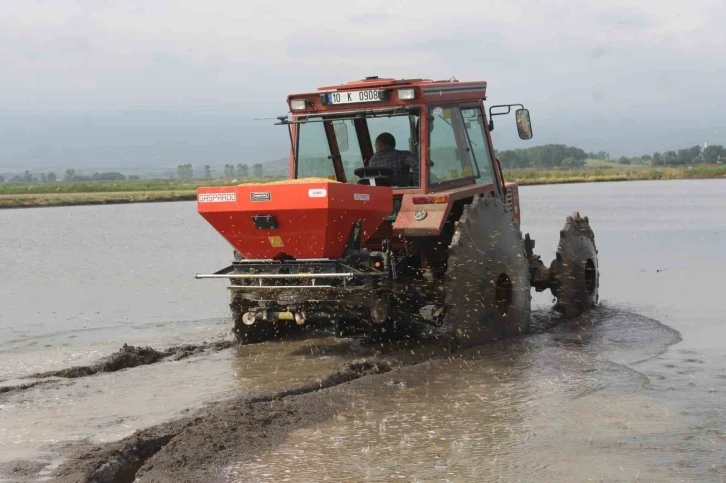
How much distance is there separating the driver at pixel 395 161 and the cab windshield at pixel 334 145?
13cm

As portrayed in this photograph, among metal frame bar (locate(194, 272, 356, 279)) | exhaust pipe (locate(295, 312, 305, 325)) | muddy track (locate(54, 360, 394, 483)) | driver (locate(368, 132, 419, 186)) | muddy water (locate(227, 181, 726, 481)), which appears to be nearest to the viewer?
muddy track (locate(54, 360, 394, 483))

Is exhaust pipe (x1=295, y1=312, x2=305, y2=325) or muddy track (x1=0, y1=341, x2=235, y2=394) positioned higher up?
exhaust pipe (x1=295, y1=312, x2=305, y2=325)

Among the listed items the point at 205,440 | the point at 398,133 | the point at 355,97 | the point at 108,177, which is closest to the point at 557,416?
the point at 205,440

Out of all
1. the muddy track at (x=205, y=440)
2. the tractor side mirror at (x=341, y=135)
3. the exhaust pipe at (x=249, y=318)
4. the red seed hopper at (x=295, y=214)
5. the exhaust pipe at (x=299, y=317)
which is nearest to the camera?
the muddy track at (x=205, y=440)

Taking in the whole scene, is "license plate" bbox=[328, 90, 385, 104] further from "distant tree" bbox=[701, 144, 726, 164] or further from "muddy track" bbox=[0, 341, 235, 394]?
"distant tree" bbox=[701, 144, 726, 164]

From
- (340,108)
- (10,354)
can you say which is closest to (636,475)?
(340,108)

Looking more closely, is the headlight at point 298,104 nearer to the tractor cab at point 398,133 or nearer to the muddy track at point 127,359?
the tractor cab at point 398,133

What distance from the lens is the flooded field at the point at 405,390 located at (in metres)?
6.35

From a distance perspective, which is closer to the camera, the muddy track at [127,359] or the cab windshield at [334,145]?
the muddy track at [127,359]

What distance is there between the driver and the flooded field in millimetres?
1677

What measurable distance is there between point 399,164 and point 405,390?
2.86 metres

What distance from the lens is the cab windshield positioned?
10781 mm

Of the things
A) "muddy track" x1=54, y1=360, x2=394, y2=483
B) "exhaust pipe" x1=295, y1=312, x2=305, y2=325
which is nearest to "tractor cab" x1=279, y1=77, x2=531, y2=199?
"exhaust pipe" x1=295, y1=312, x2=305, y2=325

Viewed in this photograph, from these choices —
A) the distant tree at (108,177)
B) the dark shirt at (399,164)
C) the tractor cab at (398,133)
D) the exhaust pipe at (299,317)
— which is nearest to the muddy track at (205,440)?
the exhaust pipe at (299,317)
